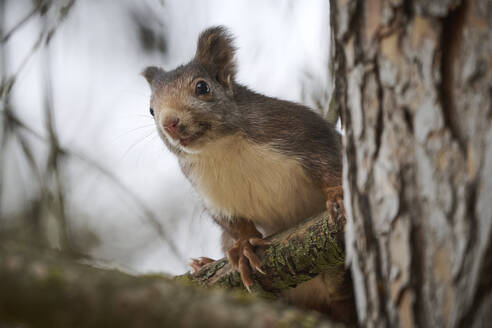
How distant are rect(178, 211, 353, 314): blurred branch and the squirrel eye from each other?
3.40ft

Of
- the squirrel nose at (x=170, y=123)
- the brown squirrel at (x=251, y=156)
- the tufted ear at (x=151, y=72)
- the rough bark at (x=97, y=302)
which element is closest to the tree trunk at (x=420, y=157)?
the rough bark at (x=97, y=302)

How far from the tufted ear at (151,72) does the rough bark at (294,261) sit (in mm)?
1492

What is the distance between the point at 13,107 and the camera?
7.36ft

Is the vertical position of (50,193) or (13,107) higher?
(13,107)

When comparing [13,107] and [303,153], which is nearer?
[13,107]

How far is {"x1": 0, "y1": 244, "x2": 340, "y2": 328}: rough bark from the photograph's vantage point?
2.86 ft

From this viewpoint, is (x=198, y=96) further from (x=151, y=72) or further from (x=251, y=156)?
(x=151, y=72)

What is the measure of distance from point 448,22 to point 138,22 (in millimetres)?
2174

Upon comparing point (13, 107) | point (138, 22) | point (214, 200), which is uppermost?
point (138, 22)

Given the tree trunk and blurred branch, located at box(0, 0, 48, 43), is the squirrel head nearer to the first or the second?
blurred branch, located at box(0, 0, 48, 43)

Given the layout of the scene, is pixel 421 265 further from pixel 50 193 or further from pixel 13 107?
pixel 13 107

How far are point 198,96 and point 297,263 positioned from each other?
4.12 feet

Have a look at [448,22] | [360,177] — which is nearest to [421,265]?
[360,177]

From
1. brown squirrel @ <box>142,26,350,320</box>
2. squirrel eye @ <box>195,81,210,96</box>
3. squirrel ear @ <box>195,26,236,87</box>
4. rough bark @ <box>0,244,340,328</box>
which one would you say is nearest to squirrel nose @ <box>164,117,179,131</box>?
brown squirrel @ <box>142,26,350,320</box>
